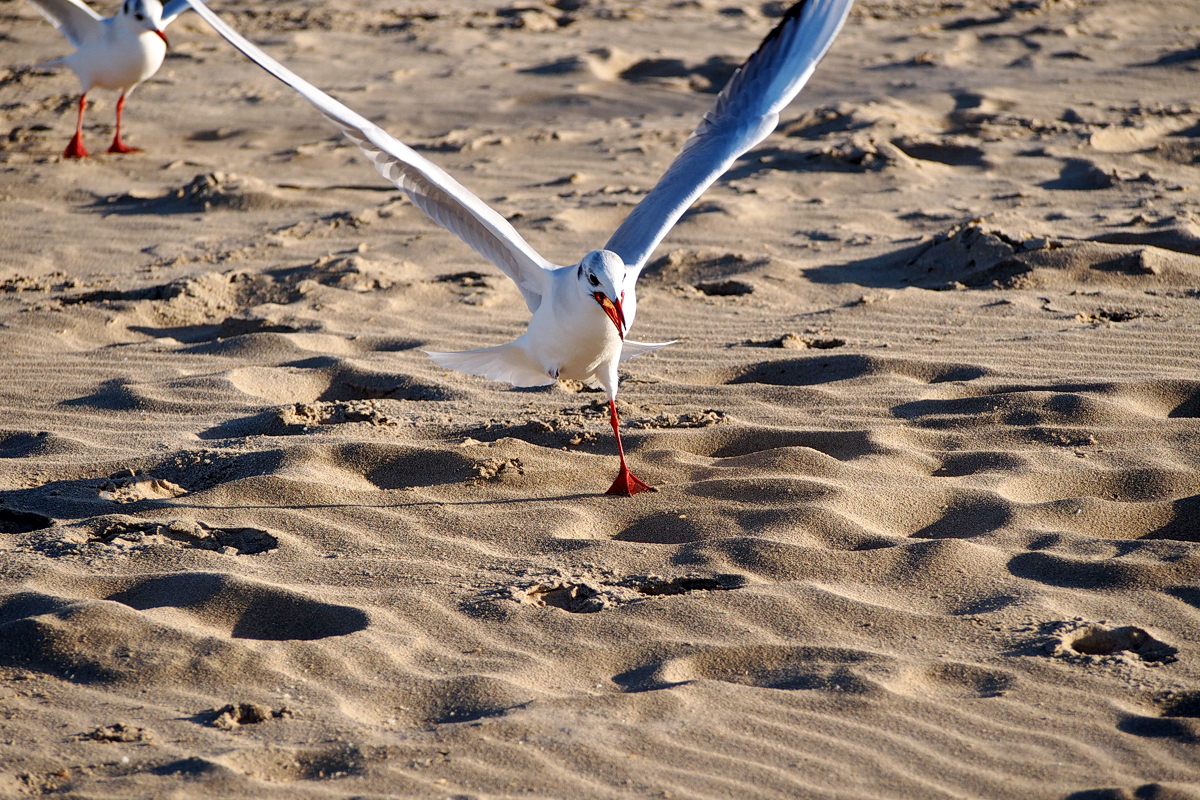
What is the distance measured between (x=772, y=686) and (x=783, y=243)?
4.48 meters

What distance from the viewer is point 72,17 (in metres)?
9.66

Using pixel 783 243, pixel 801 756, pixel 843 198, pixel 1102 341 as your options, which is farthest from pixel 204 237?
pixel 801 756

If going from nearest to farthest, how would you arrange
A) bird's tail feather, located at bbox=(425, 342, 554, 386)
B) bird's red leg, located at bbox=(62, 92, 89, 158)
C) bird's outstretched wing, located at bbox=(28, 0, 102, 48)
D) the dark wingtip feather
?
1. bird's tail feather, located at bbox=(425, 342, 554, 386)
2. the dark wingtip feather
3. bird's red leg, located at bbox=(62, 92, 89, 158)
4. bird's outstretched wing, located at bbox=(28, 0, 102, 48)

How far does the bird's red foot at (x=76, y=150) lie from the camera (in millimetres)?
8836

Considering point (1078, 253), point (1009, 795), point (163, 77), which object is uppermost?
point (163, 77)

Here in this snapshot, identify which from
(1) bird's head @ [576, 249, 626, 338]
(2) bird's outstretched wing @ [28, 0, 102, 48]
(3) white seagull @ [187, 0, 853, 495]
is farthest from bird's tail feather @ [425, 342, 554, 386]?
(2) bird's outstretched wing @ [28, 0, 102, 48]

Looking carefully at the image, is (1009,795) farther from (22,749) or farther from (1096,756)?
(22,749)

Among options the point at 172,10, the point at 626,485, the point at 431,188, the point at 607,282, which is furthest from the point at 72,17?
the point at 626,485

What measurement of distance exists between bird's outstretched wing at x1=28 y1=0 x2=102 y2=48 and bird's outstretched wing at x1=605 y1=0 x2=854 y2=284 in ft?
21.8

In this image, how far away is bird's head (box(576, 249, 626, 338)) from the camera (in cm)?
386

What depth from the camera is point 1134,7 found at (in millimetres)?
12898

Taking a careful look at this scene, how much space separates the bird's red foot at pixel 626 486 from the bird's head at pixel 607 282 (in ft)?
1.65

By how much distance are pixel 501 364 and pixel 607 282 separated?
0.77 meters

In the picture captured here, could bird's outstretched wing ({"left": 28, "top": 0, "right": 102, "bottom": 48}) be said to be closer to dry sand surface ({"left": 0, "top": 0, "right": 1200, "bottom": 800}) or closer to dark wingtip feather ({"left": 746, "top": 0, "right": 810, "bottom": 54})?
dry sand surface ({"left": 0, "top": 0, "right": 1200, "bottom": 800})
